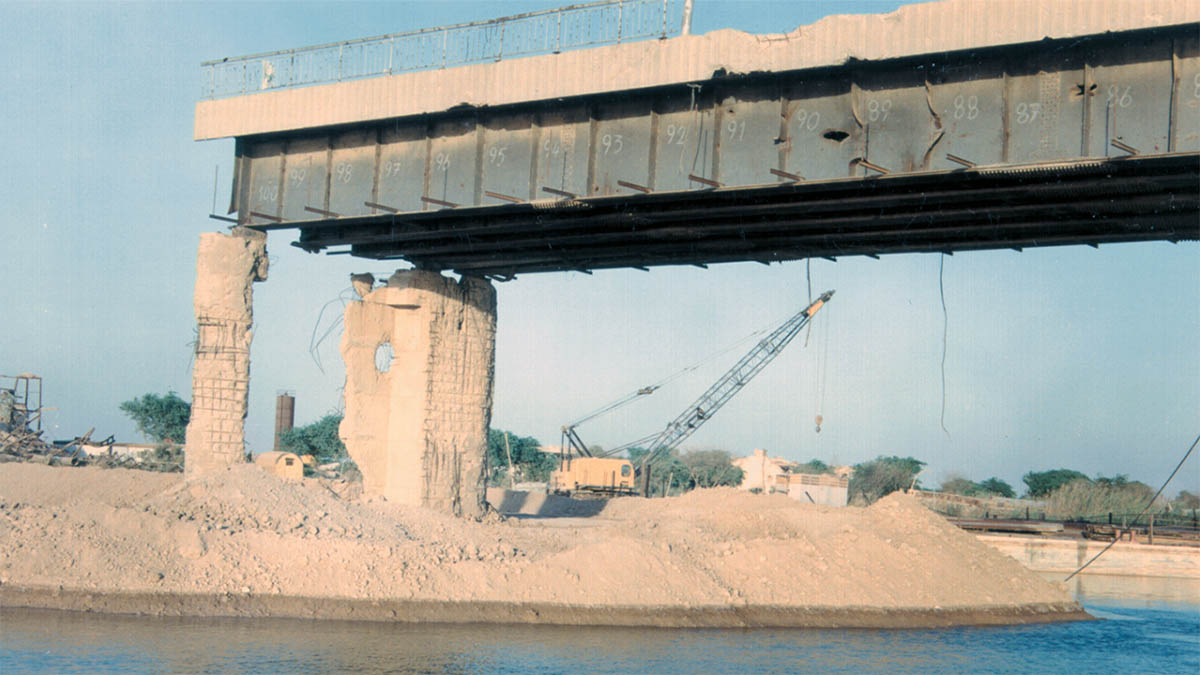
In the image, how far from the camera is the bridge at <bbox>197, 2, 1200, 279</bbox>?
51.8ft

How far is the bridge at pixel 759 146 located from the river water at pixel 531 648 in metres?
7.08

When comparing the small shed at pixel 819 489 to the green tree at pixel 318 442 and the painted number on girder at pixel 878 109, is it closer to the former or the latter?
the green tree at pixel 318 442

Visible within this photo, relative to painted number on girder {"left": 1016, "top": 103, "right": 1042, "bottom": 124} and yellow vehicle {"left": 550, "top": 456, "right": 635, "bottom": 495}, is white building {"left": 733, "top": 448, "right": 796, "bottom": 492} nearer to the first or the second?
yellow vehicle {"left": 550, "top": 456, "right": 635, "bottom": 495}

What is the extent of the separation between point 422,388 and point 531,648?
9.28m

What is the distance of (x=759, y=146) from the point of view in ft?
59.7

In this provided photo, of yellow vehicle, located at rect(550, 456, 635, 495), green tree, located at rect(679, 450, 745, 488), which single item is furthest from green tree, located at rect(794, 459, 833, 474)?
yellow vehicle, located at rect(550, 456, 635, 495)

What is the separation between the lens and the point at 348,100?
2247cm

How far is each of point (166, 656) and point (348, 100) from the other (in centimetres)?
1179

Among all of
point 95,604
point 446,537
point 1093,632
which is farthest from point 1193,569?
point 95,604

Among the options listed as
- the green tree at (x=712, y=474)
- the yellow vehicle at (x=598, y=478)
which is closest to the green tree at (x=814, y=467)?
the green tree at (x=712, y=474)

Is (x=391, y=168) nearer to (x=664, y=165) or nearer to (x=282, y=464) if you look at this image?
(x=664, y=165)

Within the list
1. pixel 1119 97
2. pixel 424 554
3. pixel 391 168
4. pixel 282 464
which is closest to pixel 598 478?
pixel 282 464

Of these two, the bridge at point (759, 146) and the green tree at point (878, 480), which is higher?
the bridge at point (759, 146)

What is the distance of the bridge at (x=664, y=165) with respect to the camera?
52.1ft
